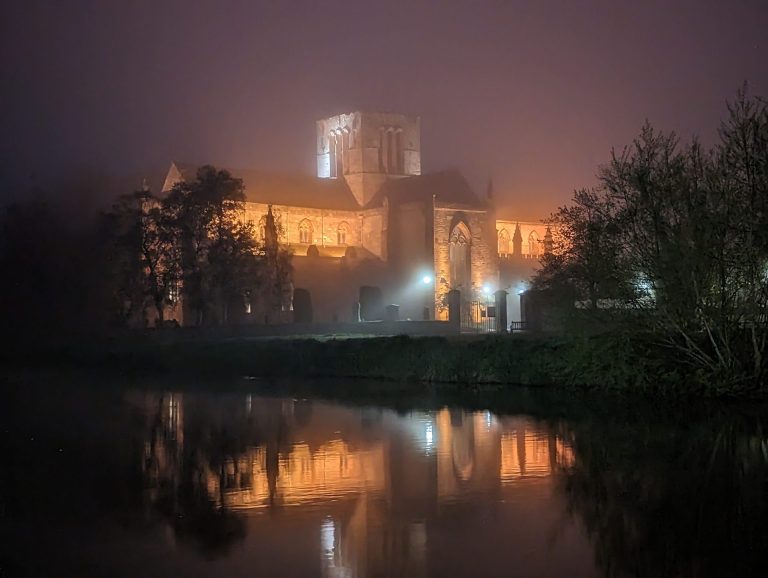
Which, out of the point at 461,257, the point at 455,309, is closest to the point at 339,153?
the point at 461,257

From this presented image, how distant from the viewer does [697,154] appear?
857 inches

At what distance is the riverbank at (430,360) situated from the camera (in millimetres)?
21828

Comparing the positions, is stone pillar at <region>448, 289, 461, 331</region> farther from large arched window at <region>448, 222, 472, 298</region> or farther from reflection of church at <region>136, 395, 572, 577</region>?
reflection of church at <region>136, 395, 572, 577</region>

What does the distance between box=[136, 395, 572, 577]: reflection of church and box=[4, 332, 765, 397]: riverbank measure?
4.96 meters

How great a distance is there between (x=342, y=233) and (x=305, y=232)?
3.19 metres

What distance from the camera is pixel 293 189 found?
2746 inches

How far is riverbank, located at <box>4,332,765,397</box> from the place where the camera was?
859 inches

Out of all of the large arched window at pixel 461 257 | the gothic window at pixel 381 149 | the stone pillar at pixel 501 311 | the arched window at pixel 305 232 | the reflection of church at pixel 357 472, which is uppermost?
the gothic window at pixel 381 149

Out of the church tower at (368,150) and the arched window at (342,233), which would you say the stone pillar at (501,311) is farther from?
the church tower at (368,150)

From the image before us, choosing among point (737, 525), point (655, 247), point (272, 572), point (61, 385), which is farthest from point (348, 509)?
point (61, 385)

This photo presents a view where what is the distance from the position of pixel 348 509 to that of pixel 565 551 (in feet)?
8.45

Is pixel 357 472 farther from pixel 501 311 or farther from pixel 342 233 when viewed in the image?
pixel 342 233

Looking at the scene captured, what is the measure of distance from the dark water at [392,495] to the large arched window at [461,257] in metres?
47.9

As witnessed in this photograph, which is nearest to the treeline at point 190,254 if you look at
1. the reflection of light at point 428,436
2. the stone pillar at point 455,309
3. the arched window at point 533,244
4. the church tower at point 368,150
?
the stone pillar at point 455,309
